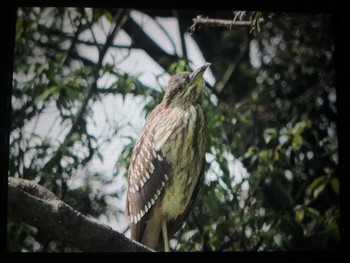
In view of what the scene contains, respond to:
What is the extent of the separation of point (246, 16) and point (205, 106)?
0.52 metres

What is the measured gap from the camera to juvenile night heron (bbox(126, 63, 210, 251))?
9.90 ft

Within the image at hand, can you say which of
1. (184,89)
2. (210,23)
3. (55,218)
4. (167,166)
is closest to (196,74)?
(184,89)

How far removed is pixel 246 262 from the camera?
3.15 meters

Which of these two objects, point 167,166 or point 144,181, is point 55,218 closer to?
point 144,181

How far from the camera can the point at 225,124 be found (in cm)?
331

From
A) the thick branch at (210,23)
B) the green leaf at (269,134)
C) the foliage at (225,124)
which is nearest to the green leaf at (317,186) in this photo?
the foliage at (225,124)

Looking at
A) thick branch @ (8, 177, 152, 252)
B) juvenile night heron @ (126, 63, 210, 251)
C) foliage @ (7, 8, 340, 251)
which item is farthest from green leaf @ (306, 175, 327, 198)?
thick branch @ (8, 177, 152, 252)

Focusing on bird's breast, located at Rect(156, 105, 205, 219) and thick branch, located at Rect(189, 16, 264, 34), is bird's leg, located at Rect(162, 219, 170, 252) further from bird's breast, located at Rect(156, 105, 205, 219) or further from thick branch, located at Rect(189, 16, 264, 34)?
thick branch, located at Rect(189, 16, 264, 34)

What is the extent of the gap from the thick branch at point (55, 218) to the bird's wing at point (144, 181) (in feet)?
0.43

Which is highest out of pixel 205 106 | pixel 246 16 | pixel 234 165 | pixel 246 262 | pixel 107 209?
pixel 246 16

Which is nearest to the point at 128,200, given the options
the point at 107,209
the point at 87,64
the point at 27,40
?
the point at 107,209

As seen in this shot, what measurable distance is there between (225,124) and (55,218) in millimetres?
1029

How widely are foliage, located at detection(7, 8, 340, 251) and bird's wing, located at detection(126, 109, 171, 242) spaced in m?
0.06

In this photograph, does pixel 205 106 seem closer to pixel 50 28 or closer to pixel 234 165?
pixel 234 165
